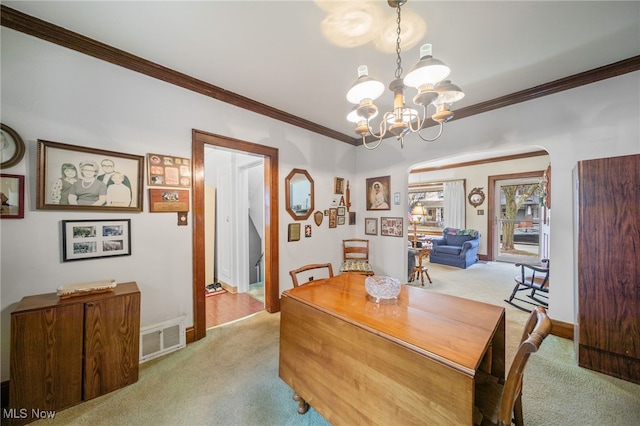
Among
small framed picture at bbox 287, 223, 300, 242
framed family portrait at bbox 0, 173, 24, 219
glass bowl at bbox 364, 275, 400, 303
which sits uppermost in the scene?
framed family portrait at bbox 0, 173, 24, 219

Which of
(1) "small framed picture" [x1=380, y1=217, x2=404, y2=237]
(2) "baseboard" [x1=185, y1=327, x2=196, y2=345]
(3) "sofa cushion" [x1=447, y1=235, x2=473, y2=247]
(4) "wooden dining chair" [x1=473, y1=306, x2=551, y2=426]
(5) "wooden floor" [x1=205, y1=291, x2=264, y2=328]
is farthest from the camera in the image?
(3) "sofa cushion" [x1=447, y1=235, x2=473, y2=247]

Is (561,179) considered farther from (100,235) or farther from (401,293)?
(100,235)

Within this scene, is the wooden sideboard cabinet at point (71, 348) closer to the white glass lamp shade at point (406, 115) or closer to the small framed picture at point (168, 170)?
the small framed picture at point (168, 170)

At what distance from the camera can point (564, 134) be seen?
245cm

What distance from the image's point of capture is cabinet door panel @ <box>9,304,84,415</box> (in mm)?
1425

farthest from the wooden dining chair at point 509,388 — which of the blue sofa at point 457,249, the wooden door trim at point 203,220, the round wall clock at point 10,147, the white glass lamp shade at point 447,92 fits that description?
the blue sofa at point 457,249

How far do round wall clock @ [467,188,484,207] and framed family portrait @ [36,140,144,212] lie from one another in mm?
7660

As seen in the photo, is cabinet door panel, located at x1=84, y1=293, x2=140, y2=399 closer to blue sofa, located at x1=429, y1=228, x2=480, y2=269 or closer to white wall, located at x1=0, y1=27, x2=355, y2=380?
white wall, located at x1=0, y1=27, x2=355, y2=380

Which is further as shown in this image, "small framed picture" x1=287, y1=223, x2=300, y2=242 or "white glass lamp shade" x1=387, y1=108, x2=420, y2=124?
"small framed picture" x1=287, y1=223, x2=300, y2=242

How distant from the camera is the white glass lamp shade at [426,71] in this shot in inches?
50.1

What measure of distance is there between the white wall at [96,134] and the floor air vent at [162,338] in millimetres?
90

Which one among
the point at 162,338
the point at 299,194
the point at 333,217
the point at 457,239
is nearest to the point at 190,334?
the point at 162,338

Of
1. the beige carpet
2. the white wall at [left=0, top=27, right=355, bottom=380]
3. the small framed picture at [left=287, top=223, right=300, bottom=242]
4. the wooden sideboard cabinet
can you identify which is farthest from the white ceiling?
the beige carpet

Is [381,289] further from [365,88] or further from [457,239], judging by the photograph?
[457,239]
